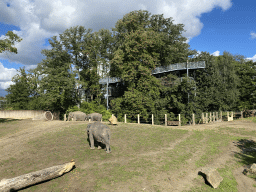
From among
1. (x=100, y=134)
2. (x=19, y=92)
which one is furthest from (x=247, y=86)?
(x=19, y=92)

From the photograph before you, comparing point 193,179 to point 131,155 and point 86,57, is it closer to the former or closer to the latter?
point 131,155

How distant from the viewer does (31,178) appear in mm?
7289

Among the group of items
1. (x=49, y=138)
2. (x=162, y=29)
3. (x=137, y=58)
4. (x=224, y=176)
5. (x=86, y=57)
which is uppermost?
(x=162, y=29)

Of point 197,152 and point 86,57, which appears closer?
point 197,152

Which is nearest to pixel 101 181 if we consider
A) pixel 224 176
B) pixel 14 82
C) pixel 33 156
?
pixel 33 156

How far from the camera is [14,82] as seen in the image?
48.7 meters

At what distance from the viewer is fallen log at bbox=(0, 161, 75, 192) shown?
6718 millimetres

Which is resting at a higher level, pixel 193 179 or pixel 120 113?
pixel 120 113

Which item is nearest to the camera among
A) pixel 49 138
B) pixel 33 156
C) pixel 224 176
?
pixel 224 176

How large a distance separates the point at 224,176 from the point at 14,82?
56.7m

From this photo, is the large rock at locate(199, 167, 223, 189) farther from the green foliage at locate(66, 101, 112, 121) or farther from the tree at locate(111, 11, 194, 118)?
the green foliage at locate(66, 101, 112, 121)

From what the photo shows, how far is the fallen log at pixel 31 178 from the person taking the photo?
22.0ft

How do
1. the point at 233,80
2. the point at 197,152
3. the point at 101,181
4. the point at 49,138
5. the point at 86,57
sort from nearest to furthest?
the point at 101,181
the point at 197,152
the point at 49,138
the point at 233,80
the point at 86,57

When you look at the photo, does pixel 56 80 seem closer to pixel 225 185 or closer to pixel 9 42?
pixel 9 42
